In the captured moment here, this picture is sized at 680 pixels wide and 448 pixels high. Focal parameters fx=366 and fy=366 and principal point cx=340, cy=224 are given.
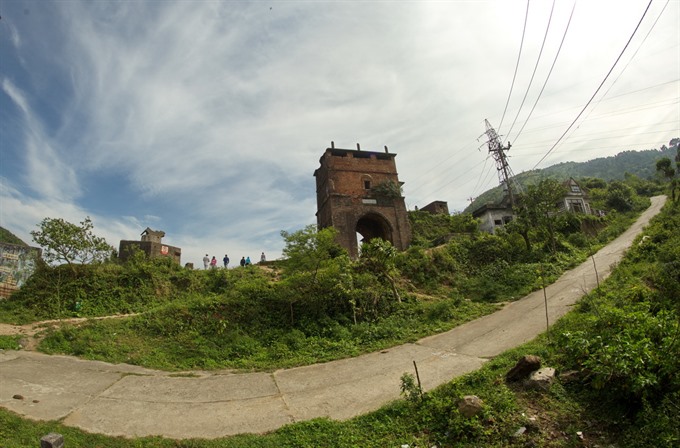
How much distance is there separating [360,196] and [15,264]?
2185cm

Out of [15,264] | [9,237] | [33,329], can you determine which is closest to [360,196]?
[33,329]

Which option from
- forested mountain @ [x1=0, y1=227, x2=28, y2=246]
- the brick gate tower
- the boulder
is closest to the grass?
the boulder

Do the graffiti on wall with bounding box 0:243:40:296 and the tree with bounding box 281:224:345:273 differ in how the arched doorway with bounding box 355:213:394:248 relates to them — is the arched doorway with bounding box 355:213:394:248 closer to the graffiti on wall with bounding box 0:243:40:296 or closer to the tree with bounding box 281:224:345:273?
the tree with bounding box 281:224:345:273

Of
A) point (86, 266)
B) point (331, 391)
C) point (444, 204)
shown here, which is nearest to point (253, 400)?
point (331, 391)

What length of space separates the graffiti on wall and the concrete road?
10602 millimetres

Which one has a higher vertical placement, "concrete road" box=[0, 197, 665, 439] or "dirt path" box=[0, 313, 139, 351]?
"dirt path" box=[0, 313, 139, 351]

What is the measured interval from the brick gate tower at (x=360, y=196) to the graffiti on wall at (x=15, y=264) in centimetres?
1823

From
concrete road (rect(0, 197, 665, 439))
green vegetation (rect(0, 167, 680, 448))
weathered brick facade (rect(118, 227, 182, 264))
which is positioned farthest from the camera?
weathered brick facade (rect(118, 227, 182, 264))

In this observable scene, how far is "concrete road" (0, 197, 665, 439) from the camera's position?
7.63 m

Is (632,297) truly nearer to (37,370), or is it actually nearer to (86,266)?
(37,370)

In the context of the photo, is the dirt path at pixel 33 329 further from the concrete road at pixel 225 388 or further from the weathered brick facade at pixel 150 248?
the weathered brick facade at pixel 150 248

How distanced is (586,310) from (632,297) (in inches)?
47.5

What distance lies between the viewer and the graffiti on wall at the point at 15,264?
19641mm

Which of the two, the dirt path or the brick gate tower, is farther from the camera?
the brick gate tower
